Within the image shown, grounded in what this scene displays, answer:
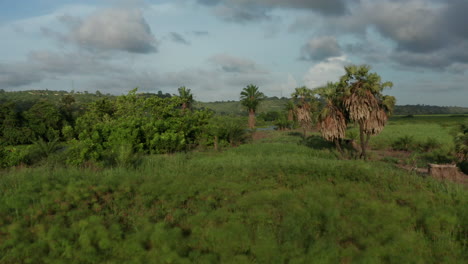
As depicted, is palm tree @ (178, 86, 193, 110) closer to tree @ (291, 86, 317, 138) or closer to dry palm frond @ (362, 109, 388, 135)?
tree @ (291, 86, 317, 138)

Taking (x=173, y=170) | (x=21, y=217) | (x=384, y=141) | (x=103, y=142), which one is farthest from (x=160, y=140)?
(x=384, y=141)

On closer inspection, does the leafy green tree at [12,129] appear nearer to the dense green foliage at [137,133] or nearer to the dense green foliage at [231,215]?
the dense green foliage at [137,133]

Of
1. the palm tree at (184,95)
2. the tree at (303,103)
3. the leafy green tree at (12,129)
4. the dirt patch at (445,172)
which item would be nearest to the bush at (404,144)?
the tree at (303,103)

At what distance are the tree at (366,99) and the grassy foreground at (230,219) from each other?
7370mm

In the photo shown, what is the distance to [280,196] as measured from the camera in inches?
486

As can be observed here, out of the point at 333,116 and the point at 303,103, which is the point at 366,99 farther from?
the point at 303,103

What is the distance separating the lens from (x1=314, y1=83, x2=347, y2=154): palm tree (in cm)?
2345

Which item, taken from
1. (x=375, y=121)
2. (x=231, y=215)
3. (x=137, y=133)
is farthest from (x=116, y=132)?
(x=375, y=121)

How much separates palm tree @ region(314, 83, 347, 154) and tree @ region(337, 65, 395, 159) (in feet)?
4.21

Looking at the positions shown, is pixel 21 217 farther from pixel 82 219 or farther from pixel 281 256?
pixel 281 256

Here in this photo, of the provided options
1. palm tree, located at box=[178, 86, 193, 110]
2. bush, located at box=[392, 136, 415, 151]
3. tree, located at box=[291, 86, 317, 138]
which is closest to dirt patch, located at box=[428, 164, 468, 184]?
bush, located at box=[392, 136, 415, 151]

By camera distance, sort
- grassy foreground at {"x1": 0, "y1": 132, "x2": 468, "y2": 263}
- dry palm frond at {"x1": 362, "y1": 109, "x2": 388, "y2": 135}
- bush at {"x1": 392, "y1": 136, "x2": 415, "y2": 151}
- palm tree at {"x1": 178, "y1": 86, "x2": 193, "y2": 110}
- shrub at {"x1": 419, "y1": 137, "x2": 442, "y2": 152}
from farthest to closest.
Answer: palm tree at {"x1": 178, "y1": 86, "x2": 193, "y2": 110}
bush at {"x1": 392, "y1": 136, "x2": 415, "y2": 151}
shrub at {"x1": 419, "y1": 137, "x2": 442, "y2": 152}
dry palm frond at {"x1": 362, "y1": 109, "x2": 388, "y2": 135}
grassy foreground at {"x1": 0, "y1": 132, "x2": 468, "y2": 263}

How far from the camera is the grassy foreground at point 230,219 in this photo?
8281 millimetres

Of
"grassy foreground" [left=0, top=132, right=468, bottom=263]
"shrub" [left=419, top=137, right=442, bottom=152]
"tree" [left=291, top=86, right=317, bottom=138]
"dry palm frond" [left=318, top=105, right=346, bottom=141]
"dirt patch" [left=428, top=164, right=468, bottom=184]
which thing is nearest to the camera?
"grassy foreground" [left=0, top=132, right=468, bottom=263]
